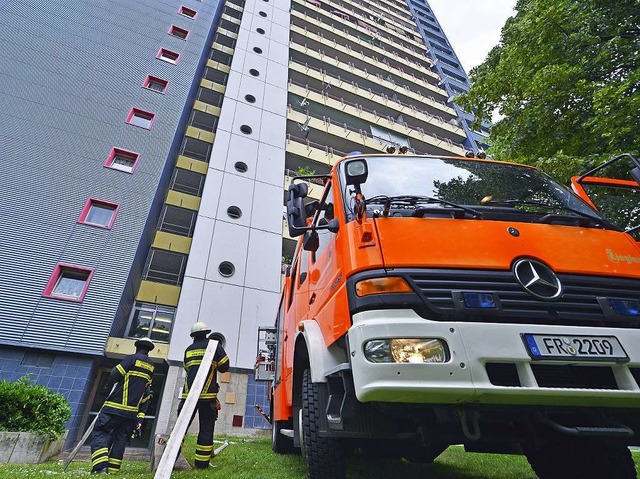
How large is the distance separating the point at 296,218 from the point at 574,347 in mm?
1969

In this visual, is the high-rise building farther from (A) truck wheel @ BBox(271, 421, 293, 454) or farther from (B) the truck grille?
(B) the truck grille

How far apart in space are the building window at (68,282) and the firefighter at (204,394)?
7.99 meters

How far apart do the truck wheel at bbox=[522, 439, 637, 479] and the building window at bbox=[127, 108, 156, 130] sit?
1708 centimetres

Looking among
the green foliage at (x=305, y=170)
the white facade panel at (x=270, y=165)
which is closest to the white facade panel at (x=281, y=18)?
the green foliage at (x=305, y=170)

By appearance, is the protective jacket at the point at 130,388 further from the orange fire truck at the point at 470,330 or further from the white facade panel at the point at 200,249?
the white facade panel at the point at 200,249

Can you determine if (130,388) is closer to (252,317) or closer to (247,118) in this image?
(252,317)

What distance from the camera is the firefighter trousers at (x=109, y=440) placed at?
4.10m

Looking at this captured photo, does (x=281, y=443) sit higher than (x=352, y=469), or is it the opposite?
(x=281, y=443)

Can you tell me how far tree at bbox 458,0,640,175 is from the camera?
18.5 ft

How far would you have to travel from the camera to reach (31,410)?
5.90m

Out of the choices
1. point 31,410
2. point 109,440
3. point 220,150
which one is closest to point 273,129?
point 220,150

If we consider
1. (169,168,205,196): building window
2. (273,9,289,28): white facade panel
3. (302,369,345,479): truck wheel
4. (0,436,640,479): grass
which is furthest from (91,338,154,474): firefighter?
(273,9,289,28): white facade panel

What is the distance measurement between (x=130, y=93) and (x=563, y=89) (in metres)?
17.0

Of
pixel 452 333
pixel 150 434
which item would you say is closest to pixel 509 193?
pixel 452 333
